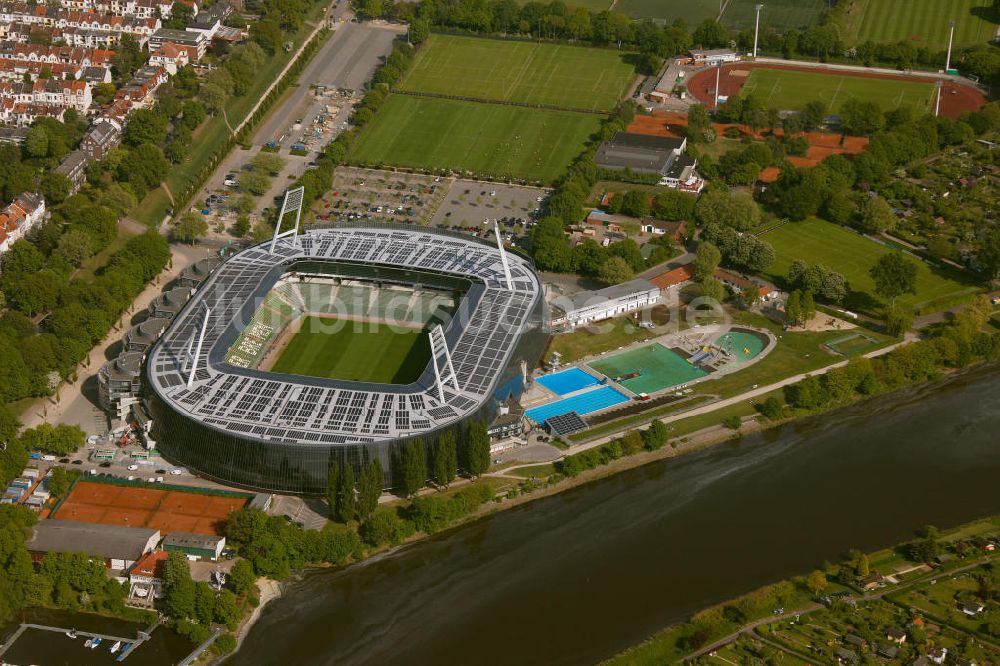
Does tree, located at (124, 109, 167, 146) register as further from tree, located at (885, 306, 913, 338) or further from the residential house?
tree, located at (885, 306, 913, 338)

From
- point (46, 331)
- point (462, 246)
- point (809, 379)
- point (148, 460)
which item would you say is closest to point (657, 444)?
point (809, 379)

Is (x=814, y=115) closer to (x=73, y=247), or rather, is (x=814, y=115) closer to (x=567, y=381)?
(x=567, y=381)

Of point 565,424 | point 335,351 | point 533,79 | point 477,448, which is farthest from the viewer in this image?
point 533,79

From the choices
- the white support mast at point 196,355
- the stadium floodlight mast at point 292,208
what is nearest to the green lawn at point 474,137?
the stadium floodlight mast at point 292,208

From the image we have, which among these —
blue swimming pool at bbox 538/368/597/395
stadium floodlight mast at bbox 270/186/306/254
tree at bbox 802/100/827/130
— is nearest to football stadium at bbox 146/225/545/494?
stadium floodlight mast at bbox 270/186/306/254

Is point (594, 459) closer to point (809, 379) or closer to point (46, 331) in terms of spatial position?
point (809, 379)

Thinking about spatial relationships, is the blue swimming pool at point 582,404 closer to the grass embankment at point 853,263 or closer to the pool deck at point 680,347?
the pool deck at point 680,347

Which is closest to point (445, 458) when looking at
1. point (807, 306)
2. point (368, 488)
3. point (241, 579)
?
point (368, 488)
